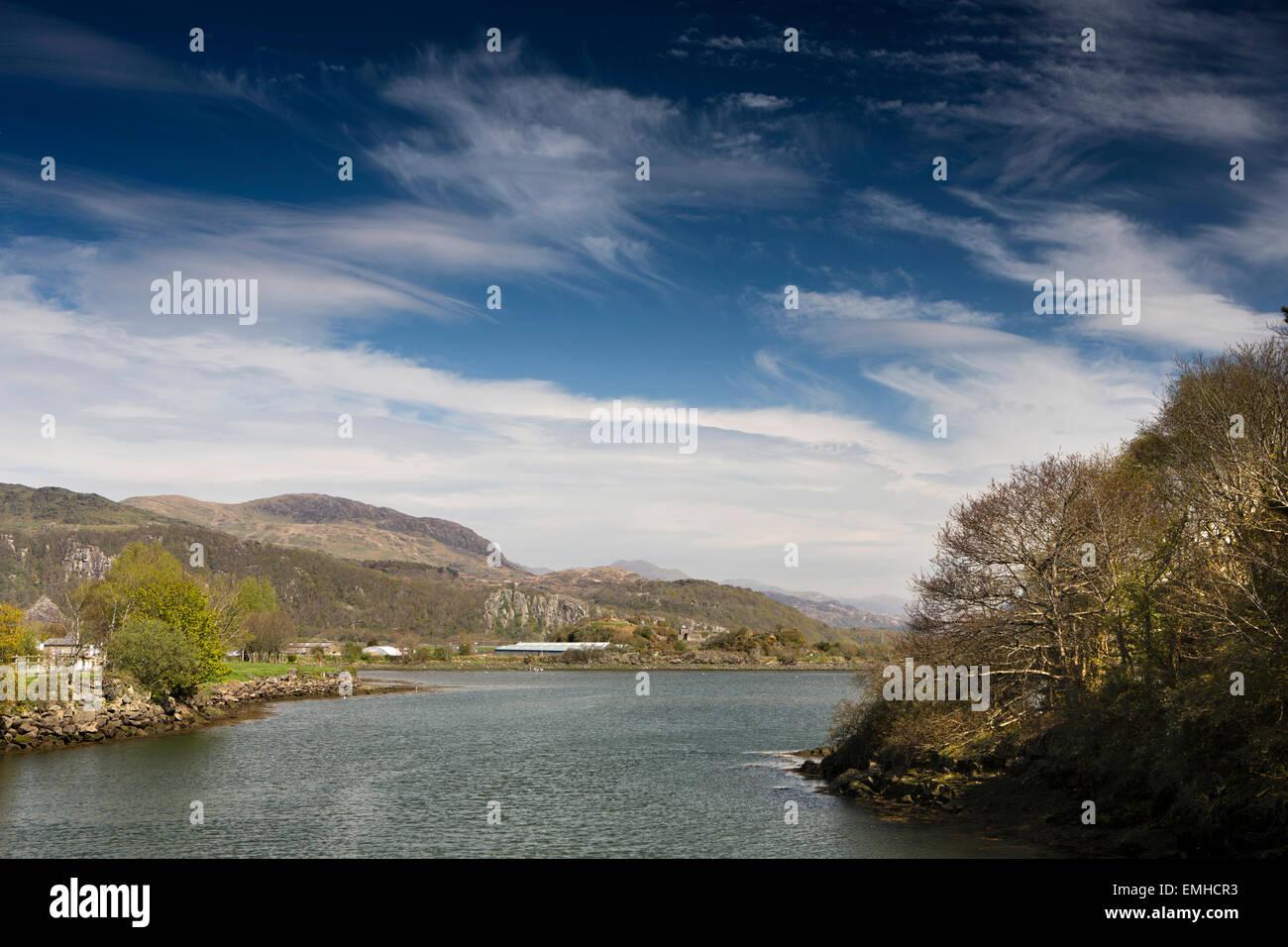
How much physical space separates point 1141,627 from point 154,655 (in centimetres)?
7113

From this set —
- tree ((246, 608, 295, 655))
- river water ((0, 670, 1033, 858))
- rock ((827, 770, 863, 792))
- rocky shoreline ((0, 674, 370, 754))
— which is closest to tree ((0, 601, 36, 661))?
rocky shoreline ((0, 674, 370, 754))

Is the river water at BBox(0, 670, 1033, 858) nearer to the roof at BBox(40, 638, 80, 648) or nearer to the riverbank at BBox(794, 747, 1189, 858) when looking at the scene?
the riverbank at BBox(794, 747, 1189, 858)

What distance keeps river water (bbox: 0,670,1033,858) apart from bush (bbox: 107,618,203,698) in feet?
22.2

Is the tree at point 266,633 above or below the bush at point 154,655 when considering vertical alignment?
below

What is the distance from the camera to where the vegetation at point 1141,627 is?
932 inches

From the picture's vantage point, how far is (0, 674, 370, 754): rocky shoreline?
54562 millimetres

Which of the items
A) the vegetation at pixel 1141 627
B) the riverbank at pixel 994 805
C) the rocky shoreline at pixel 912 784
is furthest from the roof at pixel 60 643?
the vegetation at pixel 1141 627

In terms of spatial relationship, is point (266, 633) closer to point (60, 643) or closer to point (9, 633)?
point (60, 643)

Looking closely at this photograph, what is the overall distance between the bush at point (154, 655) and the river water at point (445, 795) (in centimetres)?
676

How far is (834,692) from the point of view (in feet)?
436

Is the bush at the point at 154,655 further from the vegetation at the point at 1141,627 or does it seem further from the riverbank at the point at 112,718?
the vegetation at the point at 1141,627
